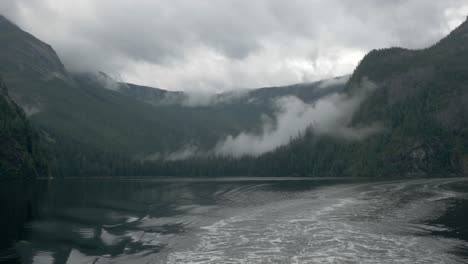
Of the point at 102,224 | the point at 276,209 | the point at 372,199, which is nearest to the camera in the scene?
the point at 102,224

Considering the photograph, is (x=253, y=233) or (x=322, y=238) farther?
(x=253, y=233)

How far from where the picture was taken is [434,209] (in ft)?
291

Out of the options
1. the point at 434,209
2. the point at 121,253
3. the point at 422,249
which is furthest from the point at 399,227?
the point at 121,253

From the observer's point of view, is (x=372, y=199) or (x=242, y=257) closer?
(x=242, y=257)

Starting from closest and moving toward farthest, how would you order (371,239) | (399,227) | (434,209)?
(371,239) → (399,227) → (434,209)

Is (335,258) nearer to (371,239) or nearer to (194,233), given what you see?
(371,239)

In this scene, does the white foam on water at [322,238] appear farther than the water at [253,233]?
No

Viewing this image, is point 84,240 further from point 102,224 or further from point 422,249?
point 422,249

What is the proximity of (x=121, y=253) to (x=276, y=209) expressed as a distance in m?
47.1

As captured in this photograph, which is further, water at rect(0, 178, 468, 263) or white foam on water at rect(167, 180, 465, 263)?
water at rect(0, 178, 468, 263)

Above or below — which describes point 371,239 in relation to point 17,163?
below

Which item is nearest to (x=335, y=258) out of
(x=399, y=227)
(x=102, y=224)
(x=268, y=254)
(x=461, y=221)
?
(x=268, y=254)

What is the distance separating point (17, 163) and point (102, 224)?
134333mm

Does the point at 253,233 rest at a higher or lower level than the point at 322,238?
higher
